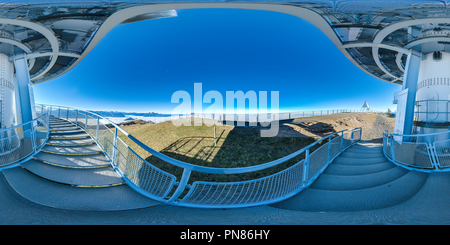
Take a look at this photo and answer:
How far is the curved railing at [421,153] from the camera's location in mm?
1993

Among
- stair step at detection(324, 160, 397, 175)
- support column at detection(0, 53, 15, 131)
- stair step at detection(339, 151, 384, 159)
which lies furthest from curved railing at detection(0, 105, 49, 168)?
stair step at detection(339, 151, 384, 159)

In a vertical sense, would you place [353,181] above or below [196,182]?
below

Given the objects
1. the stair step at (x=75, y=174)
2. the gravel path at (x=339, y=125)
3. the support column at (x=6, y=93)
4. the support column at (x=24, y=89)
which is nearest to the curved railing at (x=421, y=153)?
the gravel path at (x=339, y=125)

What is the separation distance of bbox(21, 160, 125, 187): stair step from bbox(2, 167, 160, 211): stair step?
50mm

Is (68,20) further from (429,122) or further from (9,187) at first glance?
(429,122)

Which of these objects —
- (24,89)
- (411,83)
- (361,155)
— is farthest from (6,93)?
(411,83)

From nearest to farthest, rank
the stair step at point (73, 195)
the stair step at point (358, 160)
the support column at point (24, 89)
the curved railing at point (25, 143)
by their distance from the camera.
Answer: the stair step at point (73, 195)
the curved railing at point (25, 143)
the stair step at point (358, 160)
the support column at point (24, 89)

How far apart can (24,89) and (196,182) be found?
14.1ft

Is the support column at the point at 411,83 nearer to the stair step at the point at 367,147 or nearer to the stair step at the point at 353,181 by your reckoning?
the stair step at the point at 367,147

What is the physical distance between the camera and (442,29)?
2639 millimetres

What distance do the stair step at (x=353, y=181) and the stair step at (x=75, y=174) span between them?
98.0 inches

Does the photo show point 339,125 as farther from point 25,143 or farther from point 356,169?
point 25,143

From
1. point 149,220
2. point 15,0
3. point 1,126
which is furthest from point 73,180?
point 1,126

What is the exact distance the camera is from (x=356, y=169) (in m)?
2.46
